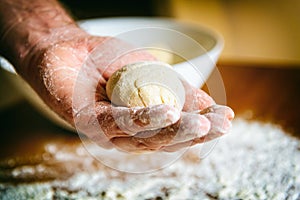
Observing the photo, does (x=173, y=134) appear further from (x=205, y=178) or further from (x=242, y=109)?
(x=242, y=109)

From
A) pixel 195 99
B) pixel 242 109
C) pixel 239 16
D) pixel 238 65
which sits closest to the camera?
pixel 195 99

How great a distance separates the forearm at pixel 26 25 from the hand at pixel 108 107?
0.09 feet

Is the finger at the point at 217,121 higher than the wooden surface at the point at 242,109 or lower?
higher

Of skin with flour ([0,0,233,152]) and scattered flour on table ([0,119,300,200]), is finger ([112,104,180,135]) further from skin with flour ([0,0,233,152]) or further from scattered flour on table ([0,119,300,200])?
scattered flour on table ([0,119,300,200])

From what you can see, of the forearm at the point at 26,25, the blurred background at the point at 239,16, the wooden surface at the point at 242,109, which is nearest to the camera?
the forearm at the point at 26,25

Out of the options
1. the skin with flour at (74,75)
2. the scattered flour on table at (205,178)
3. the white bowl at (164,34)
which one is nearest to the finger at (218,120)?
the skin with flour at (74,75)

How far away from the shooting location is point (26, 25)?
935mm

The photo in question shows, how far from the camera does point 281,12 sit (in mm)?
1649

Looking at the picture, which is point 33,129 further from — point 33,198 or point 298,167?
point 298,167

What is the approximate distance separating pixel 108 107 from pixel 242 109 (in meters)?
0.51

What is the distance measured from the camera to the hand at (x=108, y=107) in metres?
0.62

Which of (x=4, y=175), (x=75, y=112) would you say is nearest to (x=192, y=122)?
(x=75, y=112)

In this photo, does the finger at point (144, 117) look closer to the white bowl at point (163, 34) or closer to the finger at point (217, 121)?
the finger at point (217, 121)

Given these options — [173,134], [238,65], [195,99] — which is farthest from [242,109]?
[173,134]
